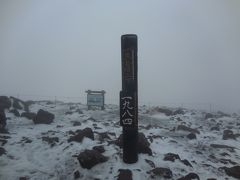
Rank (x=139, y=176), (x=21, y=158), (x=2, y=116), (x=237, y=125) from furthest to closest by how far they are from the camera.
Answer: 1. (x=237, y=125)
2. (x=2, y=116)
3. (x=21, y=158)
4. (x=139, y=176)

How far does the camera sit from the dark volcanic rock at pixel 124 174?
1316 cm

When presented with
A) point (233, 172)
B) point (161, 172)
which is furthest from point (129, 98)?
point (233, 172)

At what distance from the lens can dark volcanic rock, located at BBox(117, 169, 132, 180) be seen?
13.2 metres

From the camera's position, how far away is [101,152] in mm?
15836

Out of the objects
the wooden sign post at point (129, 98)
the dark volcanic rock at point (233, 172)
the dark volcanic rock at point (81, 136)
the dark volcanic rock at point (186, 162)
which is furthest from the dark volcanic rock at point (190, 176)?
the dark volcanic rock at point (81, 136)

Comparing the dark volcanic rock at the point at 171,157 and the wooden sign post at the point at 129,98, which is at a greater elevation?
the wooden sign post at the point at 129,98

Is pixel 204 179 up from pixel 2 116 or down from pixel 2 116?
down

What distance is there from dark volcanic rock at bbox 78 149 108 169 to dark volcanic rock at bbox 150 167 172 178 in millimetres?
2915

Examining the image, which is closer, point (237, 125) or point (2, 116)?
point (2, 116)

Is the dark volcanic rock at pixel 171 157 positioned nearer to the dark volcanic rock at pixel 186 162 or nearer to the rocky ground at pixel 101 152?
the rocky ground at pixel 101 152

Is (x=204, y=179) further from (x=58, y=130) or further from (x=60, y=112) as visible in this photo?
(x=60, y=112)

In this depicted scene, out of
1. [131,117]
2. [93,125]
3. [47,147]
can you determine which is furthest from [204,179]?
[93,125]

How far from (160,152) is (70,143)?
610cm

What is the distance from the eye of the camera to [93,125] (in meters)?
23.6
